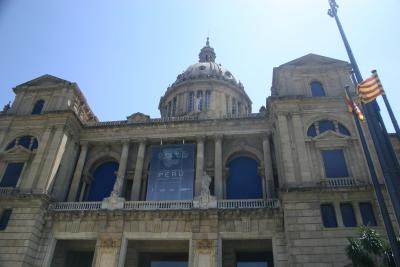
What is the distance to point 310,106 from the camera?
26562 mm

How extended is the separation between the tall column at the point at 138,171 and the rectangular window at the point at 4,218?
28.3 ft

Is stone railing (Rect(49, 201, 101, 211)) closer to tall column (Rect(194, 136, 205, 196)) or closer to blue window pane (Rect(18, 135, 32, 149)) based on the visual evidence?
blue window pane (Rect(18, 135, 32, 149))

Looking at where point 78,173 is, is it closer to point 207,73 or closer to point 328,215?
point 328,215

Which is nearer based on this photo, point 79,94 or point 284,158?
point 284,158

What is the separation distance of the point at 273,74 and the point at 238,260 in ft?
50.6

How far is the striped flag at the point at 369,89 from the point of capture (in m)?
13.0

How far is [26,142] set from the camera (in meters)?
28.8

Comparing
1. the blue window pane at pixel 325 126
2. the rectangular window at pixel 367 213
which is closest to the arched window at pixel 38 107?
the blue window pane at pixel 325 126

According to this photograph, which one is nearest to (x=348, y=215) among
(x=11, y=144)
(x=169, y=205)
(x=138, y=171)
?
(x=169, y=205)

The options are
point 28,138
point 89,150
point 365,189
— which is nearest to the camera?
point 365,189

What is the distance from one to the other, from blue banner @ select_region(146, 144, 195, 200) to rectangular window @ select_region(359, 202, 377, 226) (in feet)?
37.9

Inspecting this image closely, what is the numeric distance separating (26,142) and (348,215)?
24.9 m

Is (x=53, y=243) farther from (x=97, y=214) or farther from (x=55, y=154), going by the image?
(x=55, y=154)

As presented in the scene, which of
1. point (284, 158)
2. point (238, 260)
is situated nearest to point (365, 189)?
point (284, 158)
